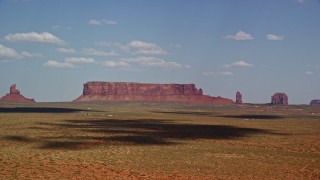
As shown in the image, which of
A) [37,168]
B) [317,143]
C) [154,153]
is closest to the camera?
[37,168]

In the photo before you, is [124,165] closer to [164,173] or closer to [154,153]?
[164,173]

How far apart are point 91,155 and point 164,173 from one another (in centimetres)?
825

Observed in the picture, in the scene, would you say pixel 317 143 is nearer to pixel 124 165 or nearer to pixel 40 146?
pixel 124 165

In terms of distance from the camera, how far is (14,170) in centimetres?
2328

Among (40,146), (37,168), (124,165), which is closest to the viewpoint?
(37,168)

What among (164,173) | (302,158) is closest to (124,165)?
(164,173)

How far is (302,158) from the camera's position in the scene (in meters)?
31.3

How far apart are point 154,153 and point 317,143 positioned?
18955 mm

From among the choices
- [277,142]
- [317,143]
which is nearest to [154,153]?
[277,142]

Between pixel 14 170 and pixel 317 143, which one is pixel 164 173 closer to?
pixel 14 170

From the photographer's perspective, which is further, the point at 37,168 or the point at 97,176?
the point at 37,168

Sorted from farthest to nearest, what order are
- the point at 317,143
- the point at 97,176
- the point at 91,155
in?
the point at 317,143 < the point at 91,155 < the point at 97,176

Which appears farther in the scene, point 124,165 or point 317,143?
point 317,143

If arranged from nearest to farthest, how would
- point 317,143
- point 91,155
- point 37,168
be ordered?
point 37,168
point 91,155
point 317,143
